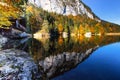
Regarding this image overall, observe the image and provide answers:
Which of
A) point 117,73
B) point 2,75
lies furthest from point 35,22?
point 2,75

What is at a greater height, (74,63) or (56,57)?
(56,57)

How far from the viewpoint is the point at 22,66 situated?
53.3ft

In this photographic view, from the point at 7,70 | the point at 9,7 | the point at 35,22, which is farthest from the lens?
the point at 35,22

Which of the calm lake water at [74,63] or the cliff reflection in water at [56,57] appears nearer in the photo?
the calm lake water at [74,63]

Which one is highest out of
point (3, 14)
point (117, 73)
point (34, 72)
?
point (3, 14)

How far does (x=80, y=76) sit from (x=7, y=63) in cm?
675

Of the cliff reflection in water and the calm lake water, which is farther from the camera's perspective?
the cliff reflection in water

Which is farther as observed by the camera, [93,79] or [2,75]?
[93,79]

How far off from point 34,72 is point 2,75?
98.9 inches

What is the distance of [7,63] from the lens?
16.4 metres

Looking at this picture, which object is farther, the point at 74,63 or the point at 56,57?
the point at 56,57

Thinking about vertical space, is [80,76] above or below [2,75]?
below

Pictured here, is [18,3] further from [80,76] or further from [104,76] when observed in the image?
[104,76]

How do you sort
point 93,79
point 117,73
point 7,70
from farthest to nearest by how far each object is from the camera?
point 117,73, point 93,79, point 7,70
